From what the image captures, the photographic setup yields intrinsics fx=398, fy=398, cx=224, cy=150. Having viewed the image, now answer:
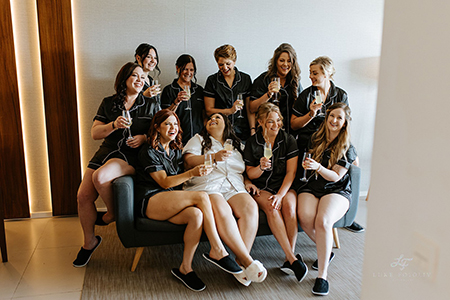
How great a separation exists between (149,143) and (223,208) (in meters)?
0.71

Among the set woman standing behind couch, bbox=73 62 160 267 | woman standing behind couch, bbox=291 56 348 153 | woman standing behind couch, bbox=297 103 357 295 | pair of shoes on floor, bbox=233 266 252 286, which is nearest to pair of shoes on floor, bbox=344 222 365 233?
woman standing behind couch, bbox=297 103 357 295

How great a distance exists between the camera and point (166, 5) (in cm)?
381

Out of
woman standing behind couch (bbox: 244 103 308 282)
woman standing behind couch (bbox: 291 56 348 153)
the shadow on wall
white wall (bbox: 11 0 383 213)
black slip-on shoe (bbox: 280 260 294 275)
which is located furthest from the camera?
the shadow on wall

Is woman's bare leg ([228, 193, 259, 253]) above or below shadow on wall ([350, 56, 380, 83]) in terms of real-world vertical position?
below

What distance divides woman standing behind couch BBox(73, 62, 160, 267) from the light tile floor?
0.20 m

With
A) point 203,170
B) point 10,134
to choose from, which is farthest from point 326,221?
point 10,134

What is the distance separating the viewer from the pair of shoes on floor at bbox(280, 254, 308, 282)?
2.74m

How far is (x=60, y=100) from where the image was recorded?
3.71m

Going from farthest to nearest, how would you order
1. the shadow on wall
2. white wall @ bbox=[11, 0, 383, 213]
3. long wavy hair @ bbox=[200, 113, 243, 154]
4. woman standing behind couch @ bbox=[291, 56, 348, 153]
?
the shadow on wall → white wall @ bbox=[11, 0, 383, 213] → woman standing behind couch @ bbox=[291, 56, 348, 153] → long wavy hair @ bbox=[200, 113, 243, 154]

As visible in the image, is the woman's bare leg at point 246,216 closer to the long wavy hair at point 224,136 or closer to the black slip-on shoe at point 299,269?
the black slip-on shoe at point 299,269

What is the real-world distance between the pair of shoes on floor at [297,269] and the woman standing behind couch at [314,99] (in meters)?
→ 1.01

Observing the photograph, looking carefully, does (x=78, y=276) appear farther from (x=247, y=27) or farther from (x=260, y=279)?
(x=247, y=27)

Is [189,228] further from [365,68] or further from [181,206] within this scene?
[365,68]

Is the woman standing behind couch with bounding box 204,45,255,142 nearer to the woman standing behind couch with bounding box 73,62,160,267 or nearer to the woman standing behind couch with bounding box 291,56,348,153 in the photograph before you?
the woman standing behind couch with bounding box 291,56,348,153
